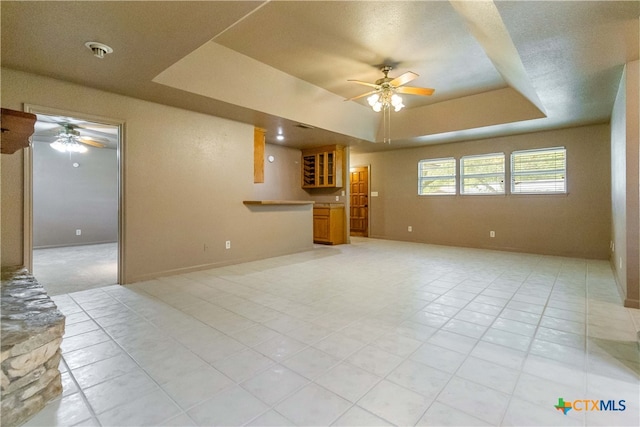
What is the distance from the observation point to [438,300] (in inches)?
121

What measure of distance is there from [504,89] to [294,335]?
5.29 metres

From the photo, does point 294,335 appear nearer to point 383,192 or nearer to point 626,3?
point 626,3

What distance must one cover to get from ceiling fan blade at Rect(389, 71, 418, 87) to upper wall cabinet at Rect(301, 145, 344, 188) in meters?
3.28

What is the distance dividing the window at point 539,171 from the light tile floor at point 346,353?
2.65 metres

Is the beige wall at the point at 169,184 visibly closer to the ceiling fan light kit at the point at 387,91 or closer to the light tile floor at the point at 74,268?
the light tile floor at the point at 74,268

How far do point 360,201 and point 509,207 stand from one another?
3758 mm

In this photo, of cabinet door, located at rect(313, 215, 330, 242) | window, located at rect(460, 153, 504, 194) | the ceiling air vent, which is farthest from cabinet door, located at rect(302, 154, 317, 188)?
window, located at rect(460, 153, 504, 194)

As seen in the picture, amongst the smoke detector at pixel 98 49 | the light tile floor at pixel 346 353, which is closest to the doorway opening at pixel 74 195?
the light tile floor at pixel 346 353

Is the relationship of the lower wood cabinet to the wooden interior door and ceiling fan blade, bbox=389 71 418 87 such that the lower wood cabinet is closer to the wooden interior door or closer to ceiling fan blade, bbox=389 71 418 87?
the wooden interior door

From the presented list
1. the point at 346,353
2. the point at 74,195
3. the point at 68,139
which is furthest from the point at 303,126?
the point at 74,195

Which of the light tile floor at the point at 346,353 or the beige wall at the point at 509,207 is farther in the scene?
the beige wall at the point at 509,207

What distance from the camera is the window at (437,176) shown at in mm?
7016

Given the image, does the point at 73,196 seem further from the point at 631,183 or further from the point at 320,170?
the point at 631,183


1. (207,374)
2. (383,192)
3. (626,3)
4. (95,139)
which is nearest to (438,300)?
(207,374)
